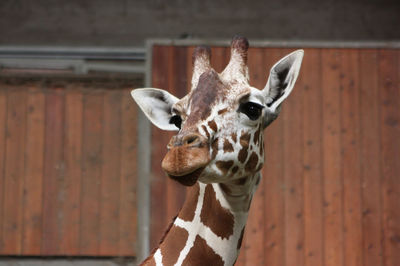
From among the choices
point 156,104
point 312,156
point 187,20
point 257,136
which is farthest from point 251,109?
point 187,20

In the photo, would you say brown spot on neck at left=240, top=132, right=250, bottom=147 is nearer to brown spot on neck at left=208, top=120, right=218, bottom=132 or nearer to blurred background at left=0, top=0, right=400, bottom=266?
brown spot on neck at left=208, top=120, right=218, bottom=132

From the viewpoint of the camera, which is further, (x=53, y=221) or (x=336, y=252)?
(x=53, y=221)

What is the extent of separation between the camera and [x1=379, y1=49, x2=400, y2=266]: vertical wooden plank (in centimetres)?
577

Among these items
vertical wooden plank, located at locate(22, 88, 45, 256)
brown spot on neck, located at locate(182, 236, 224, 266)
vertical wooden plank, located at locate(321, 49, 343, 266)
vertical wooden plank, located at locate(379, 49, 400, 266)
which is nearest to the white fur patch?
brown spot on neck, located at locate(182, 236, 224, 266)

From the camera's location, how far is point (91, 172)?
6715 millimetres

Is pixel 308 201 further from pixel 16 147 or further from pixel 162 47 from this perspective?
pixel 16 147

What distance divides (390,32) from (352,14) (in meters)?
0.57

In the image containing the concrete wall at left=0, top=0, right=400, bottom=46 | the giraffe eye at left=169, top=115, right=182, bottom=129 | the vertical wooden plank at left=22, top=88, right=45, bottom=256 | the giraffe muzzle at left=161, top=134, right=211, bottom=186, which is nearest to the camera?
the giraffe muzzle at left=161, top=134, right=211, bottom=186

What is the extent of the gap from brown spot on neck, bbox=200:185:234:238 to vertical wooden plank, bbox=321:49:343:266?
318 cm

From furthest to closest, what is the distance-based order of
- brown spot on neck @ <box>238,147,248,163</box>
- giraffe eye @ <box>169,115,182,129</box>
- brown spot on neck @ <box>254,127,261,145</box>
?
giraffe eye @ <box>169,115,182,129</box>
brown spot on neck @ <box>254,127,261,145</box>
brown spot on neck @ <box>238,147,248,163</box>

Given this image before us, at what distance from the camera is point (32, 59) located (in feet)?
24.0

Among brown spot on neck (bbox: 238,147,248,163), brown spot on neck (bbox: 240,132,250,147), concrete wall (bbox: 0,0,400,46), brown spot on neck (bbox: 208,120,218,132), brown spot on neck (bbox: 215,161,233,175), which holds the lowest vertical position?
brown spot on neck (bbox: 215,161,233,175)

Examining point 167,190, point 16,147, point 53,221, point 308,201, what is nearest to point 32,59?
point 16,147

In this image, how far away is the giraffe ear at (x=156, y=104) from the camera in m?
3.15
